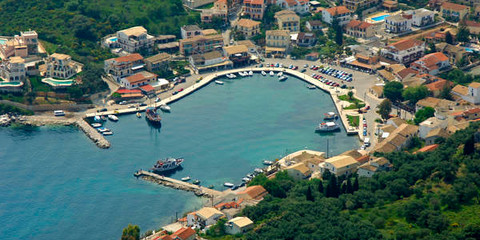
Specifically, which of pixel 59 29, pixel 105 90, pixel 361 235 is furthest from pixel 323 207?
pixel 59 29

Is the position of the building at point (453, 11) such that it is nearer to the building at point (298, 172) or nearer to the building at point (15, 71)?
the building at point (298, 172)

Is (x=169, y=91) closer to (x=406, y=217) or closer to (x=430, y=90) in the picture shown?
(x=430, y=90)

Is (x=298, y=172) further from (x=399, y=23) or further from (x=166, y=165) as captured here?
(x=399, y=23)

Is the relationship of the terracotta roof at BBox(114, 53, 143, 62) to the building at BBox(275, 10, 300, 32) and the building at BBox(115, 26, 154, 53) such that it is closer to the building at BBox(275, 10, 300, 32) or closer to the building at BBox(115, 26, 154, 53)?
the building at BBox(115, 26, 154, 53)

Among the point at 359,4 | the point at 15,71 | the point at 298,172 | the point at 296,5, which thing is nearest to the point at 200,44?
the point at 296,5

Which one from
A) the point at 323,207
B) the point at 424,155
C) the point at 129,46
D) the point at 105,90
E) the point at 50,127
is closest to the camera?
the point at 323,207

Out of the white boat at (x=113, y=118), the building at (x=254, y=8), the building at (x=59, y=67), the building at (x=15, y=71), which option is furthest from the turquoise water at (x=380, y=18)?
the building at (x=15, y=71)
